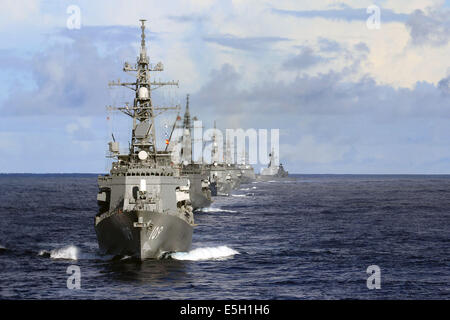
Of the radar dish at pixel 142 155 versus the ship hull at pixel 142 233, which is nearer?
the ship hull at pixel 142 233

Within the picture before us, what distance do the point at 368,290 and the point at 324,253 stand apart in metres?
14.8

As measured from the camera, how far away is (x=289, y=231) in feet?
225

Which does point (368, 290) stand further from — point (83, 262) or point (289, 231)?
point (289, 231)

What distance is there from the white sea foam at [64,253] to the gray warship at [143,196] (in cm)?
335

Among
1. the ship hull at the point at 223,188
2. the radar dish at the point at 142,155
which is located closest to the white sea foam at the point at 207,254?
the radar dish at the point at 142,155

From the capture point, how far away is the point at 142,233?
4191 cm

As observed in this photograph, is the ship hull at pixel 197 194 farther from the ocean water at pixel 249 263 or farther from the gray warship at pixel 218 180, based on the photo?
the gray warship at pixel 218 180

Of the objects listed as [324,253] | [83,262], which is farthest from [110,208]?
[324,253]

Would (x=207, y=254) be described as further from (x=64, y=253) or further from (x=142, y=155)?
(x=64, y=253)

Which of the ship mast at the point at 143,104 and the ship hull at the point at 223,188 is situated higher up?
the ship mast at the point at 143,104

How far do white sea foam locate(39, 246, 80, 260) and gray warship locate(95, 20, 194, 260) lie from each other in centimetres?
335

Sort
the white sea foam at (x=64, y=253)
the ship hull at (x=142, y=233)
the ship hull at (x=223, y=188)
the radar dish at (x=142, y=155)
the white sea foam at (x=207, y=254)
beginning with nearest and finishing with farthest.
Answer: the ship hull at (x=142, y=233), the white sea foam at (x=207, y=254), the radar dish at (x=142, y=155), the white sea foam at (x=64, y=253), the ship hull at (x=223, y=188)

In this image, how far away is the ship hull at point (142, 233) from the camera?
137ft
